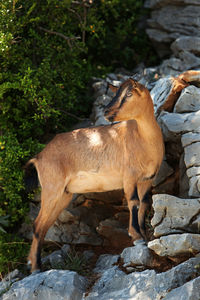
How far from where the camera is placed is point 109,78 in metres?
8.98

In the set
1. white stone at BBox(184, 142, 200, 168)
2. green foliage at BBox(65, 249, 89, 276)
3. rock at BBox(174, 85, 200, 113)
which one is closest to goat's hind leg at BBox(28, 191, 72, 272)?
green foliage at BBox(65, 249, 89, 276)

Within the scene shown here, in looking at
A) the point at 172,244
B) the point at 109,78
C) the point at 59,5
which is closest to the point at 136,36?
the point at 109,78

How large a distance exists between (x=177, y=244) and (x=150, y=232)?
1.18 meters

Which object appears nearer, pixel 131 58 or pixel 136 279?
pixel 136 279

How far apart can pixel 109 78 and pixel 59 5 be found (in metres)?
1.91

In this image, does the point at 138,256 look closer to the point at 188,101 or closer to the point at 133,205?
the point at 133,205

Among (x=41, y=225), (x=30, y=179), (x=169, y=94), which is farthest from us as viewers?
(x=169, y=94)

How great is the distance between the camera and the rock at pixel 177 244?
4.94 meters

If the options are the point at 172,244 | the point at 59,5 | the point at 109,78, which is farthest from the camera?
the point at 109,78

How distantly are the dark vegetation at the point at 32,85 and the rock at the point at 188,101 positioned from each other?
2.00 meters

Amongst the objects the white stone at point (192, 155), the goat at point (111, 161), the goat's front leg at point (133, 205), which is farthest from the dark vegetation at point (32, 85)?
the white stone at point (192, 155)

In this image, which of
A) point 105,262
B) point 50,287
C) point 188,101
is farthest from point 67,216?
point 188,101

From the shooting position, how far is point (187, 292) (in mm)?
4285

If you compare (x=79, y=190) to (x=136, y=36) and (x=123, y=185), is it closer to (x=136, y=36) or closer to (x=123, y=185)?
(x=123, y=185)
